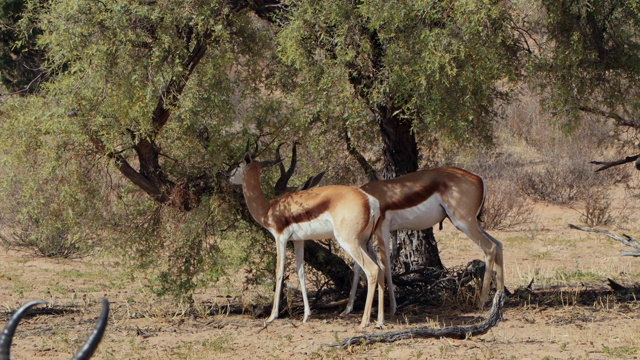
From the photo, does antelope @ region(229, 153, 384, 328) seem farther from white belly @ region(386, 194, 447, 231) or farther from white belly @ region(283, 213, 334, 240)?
white belly @ region(386, 194, 447, 231)

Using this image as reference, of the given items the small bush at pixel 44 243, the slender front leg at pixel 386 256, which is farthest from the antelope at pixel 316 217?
the small bush at pixel 44 243

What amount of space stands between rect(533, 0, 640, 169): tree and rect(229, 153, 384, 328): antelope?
7.21 feet

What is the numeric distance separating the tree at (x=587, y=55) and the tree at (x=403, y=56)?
1.37 feet

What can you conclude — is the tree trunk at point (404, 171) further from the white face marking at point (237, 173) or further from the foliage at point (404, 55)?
the white face marking at point (237, 173)

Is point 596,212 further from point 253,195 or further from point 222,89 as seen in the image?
point 222,89

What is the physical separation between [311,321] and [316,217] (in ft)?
3.85

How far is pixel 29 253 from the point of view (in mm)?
15352

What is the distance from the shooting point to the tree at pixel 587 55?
9.38 meters

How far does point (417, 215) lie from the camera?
10.3 metres

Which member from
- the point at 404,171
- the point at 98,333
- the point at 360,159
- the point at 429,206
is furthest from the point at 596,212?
the point at 98,333

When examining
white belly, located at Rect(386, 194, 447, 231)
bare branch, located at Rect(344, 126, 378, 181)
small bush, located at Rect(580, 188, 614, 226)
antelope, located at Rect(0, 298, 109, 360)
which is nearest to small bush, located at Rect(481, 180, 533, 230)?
small bush, located at Rect(580, 188, 614, 226)

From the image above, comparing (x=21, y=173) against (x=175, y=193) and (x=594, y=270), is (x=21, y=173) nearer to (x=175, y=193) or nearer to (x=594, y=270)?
(x=175, y=193)

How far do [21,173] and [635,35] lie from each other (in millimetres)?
6369

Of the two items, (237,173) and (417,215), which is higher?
(237,173)
